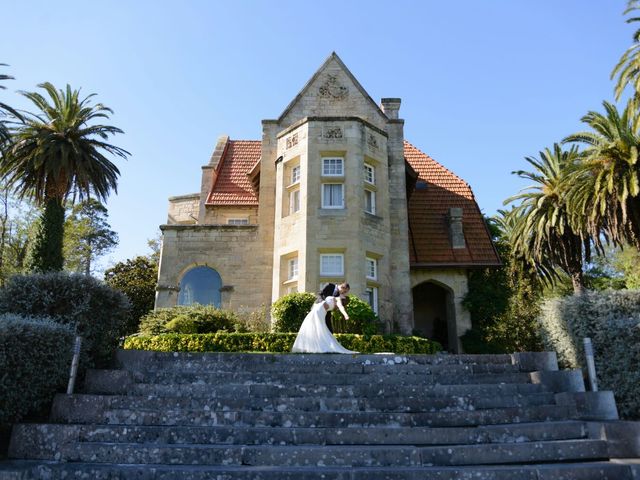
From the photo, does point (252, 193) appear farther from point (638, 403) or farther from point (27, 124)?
point (638, 403)

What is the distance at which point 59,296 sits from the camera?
912 cm

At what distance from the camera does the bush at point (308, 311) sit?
16.1 meters

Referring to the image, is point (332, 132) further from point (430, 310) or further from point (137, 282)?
point (137, 282)

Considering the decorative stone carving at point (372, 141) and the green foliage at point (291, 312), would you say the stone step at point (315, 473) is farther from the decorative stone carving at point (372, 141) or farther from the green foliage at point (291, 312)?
the decorative stone carving at point (372, 141)

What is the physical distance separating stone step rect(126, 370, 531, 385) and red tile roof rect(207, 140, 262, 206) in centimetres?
1532

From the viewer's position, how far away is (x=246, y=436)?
6.65 m

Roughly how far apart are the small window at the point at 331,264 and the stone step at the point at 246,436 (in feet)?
39.4

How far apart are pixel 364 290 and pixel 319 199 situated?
3.96 m

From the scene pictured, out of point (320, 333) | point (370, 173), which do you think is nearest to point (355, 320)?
point (320, 333)

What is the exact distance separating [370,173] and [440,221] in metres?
5.07

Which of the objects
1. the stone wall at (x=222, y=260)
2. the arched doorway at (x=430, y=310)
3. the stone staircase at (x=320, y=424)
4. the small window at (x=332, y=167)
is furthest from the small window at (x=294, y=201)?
the stone staircase at (x=320, y=424)

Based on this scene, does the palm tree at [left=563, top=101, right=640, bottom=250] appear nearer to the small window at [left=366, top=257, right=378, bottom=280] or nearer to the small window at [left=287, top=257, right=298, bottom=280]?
the small window at [left=366, top=257, right=378, bottom=280]

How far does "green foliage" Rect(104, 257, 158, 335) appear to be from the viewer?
28.9 m

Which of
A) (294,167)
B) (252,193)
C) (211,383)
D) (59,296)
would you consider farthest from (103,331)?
(252,193)
